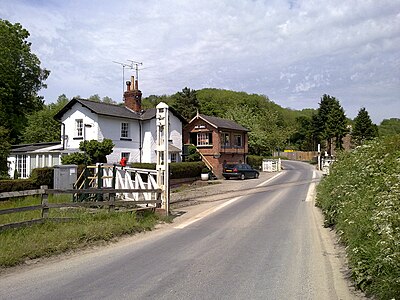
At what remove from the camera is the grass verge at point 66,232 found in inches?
323

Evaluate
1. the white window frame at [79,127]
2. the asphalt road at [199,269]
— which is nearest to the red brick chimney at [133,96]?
the white window frame at [79,127]

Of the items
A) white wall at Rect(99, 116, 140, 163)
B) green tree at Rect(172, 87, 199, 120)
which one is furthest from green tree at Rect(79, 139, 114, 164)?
green tree at Rect(172, 87, 199, 120)

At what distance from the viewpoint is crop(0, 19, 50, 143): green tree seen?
40312mm

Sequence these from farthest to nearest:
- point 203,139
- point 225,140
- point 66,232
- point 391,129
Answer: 1. point 225,140
2. point 203,139
3. point 391,129
4. point 66,232

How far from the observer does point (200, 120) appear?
1731 inches

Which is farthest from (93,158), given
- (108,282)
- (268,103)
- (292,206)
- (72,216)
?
(268,103)

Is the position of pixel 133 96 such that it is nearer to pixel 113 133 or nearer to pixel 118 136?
pixel 118 136

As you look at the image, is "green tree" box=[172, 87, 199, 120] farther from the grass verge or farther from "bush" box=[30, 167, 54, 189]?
the grass verge

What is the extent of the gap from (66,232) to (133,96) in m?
28.6

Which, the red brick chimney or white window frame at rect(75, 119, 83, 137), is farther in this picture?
the red brick chimney

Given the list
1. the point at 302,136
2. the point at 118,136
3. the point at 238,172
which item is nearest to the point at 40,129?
the point at 118,136

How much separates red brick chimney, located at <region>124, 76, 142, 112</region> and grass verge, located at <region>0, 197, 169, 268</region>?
25031 mm

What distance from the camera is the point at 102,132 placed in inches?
1284

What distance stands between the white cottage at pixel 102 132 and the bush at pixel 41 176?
25.6 ft
